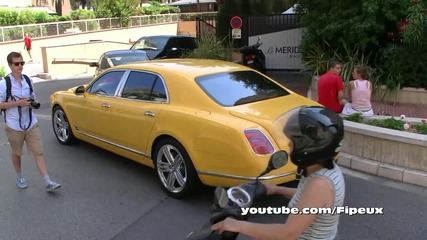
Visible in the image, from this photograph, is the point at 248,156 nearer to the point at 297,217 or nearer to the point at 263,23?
the point at 297,217

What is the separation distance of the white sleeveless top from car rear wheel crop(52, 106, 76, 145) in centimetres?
561

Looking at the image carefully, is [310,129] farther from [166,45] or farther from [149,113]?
[166,45]

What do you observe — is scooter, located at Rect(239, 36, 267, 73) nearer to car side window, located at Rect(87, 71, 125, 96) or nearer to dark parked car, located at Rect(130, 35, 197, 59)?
dark parked car, located at Rect(130, 35, 197, 59)

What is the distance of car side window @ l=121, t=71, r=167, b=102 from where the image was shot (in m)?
5.30

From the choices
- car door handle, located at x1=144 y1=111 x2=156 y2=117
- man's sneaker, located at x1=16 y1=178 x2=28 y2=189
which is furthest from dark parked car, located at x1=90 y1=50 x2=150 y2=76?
car door handle, located at x1=144 y1=111 x2=156 y2=117

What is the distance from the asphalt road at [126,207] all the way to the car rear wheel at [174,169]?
0.14 meters

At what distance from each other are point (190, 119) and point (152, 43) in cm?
1176

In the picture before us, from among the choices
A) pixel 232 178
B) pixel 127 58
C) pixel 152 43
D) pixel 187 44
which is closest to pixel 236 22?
pixel 187 44

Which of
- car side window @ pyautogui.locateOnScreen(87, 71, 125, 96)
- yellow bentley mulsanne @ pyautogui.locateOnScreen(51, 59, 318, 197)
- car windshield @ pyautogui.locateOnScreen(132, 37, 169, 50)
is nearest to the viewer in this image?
yellow bentley mulsanne @ pyautogui.locateOnScreen(51, 59, 318, 197)

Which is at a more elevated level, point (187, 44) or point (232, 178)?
point (187, 44)

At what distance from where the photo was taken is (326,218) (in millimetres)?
2025

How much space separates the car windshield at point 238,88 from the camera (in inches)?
193

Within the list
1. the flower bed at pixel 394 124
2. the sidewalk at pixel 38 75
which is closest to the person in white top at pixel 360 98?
the flower bed at pixel 394 124

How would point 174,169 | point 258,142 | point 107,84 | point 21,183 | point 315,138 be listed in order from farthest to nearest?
1. point 107,84
2. point 21,183
3. point 174,169
4. point 258,142
5. point 315,138
